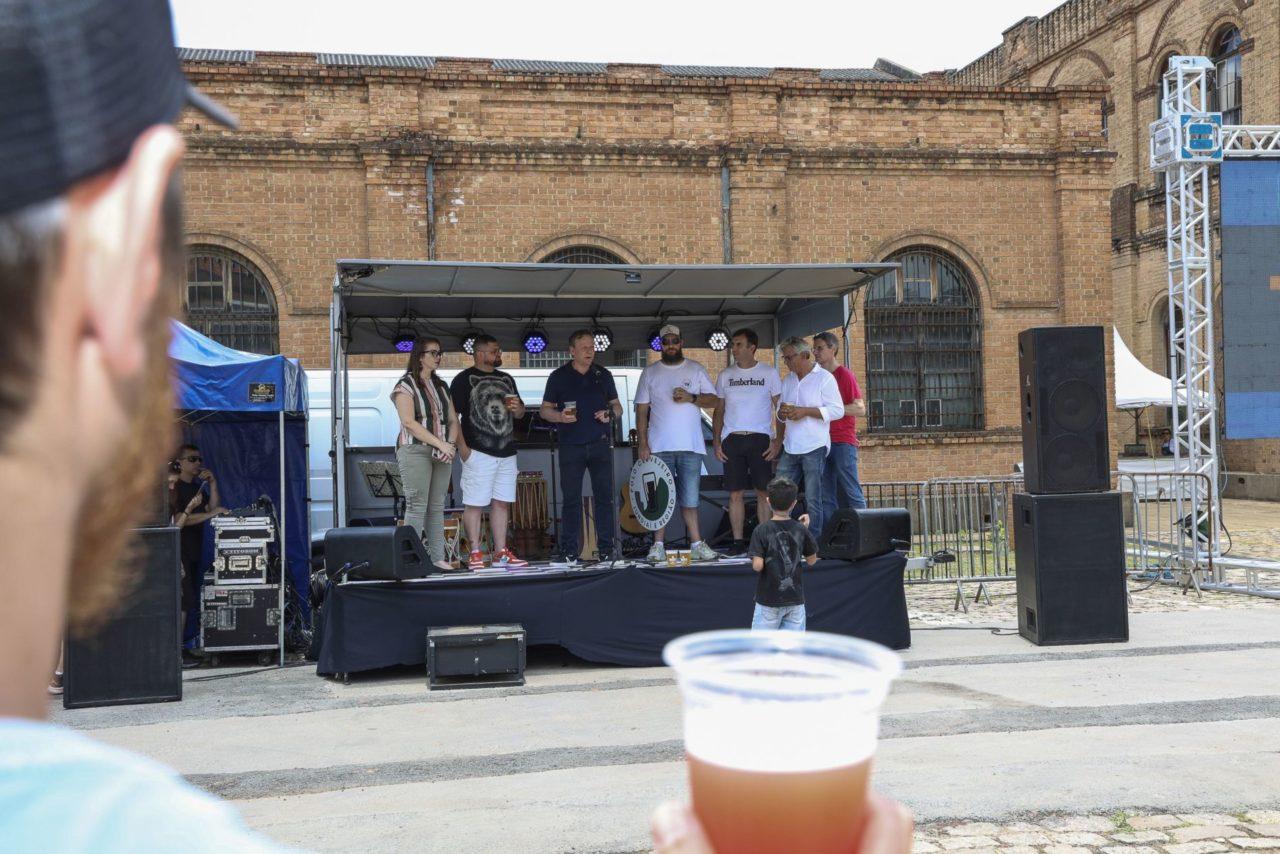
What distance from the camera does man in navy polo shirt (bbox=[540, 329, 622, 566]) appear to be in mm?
9875

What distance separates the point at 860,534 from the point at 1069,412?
205 centimetres

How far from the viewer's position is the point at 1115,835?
451 centimetres

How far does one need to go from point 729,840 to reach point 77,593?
390 millimetres

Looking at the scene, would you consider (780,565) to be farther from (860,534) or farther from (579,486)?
(579,486)

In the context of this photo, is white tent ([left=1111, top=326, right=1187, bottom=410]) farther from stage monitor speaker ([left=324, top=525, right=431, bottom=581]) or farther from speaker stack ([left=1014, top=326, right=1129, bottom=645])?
stage monitor speaker ([left=324, top=525, right=431, bottom=581])

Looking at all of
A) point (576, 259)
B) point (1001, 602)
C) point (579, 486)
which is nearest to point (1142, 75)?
point (576, 259)

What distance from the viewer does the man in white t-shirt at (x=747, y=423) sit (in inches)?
411

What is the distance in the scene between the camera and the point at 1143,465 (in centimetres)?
2644

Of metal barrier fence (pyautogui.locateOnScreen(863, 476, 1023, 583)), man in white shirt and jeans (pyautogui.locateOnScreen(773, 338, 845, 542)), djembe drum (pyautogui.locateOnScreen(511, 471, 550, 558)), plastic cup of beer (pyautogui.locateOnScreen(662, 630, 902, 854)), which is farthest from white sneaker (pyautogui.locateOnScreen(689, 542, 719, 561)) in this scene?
plastic cup of beer (pyautogui.locateOnScreen(662, 630, 902, 854))

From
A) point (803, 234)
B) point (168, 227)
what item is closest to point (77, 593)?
point (168, 227)

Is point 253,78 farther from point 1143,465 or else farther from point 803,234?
point 1143,465

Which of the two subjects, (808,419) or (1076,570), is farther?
(808,419)

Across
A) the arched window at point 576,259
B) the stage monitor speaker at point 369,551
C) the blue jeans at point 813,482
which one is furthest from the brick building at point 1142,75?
the stage monitor speaker at point 369,551

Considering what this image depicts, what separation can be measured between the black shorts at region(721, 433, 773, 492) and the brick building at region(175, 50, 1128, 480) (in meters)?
7.44
